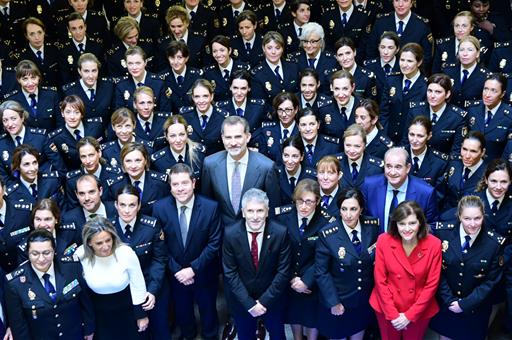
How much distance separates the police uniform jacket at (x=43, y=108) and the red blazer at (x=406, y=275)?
138 inches

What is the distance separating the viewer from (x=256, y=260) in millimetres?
5641

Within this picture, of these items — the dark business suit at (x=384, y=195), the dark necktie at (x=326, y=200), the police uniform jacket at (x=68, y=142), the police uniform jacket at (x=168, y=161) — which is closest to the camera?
the dark business suit at (x=384, y=195)

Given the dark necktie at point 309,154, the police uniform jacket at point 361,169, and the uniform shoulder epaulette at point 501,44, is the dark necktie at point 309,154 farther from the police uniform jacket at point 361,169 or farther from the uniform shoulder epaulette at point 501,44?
the uniform shoulder epaulette at point 501,44

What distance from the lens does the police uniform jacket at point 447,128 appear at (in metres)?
6.62

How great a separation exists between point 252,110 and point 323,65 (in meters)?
1.02

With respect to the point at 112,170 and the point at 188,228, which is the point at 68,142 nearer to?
the point at 112,170

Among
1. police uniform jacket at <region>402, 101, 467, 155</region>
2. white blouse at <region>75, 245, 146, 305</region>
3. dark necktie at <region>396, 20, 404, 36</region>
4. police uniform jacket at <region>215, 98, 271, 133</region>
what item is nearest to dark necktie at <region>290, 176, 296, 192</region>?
police uniform jacket at <region>215, 98, 271, 133</region>

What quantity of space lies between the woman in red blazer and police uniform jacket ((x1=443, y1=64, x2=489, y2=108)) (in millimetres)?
2103

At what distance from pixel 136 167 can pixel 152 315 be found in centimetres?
114

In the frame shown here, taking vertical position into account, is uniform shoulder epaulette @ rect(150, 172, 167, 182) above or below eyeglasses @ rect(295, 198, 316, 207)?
above

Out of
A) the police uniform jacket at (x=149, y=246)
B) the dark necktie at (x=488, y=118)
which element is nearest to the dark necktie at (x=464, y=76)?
the dark necktie at (x=488, y=118)

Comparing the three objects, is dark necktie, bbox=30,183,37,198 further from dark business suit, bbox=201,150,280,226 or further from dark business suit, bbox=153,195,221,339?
dark business suit, bbox=201,150,280,226

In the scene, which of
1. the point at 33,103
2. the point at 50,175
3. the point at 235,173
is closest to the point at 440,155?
the point at 235,173

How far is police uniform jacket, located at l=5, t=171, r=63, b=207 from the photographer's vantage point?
615cm
